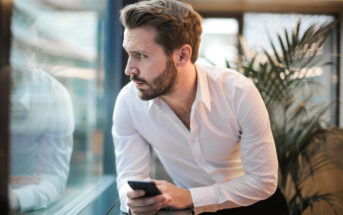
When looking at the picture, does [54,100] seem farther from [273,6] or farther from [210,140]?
[273,6]

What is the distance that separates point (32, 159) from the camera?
4.04ft

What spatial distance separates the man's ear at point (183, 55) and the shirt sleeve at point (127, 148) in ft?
0.94

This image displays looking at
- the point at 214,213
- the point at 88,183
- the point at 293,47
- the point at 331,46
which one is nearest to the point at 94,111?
the point at 88,183

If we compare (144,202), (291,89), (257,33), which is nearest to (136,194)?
(144,202)

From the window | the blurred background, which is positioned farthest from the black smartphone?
the window

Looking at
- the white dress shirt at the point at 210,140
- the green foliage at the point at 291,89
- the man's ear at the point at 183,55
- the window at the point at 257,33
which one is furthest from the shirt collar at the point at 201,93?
the window at the point at 257,33

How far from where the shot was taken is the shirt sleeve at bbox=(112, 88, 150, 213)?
57.2 inches

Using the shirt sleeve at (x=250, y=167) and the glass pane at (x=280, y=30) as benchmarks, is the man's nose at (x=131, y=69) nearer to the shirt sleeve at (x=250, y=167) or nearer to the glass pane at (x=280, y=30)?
the shirt sleeve at (x=250, y=167)

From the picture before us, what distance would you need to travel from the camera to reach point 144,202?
1.18 metres

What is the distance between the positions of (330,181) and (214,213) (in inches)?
60.2

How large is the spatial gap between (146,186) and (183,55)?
62cm

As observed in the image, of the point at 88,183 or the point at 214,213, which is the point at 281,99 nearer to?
the point at 214,213

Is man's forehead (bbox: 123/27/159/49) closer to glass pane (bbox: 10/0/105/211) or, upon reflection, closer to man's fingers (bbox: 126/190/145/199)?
glass pane (bbox: 10/0/105/211)

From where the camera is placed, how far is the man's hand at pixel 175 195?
1.26 metres
